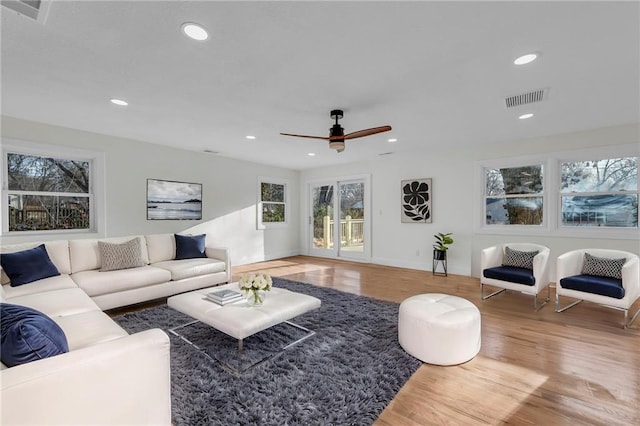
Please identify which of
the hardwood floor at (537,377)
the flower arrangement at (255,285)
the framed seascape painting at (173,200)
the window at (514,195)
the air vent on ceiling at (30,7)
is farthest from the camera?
the framed seascape painting at (173,200)

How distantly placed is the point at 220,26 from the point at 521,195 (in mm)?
5184

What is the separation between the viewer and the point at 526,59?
2.28 meters

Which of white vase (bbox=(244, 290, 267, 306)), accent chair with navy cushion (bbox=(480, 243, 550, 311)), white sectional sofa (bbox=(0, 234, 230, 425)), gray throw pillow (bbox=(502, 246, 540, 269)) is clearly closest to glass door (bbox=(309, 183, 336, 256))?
accent chair with navy cushion (bbox=(480, 243, 550, 311))

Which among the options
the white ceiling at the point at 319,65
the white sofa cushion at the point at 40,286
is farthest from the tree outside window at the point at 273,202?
the white sofa cushion at the point at 40,286

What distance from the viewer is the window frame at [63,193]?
3699 mm

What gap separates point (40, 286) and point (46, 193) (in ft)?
6.22

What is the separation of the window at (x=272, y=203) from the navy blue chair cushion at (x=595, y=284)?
221 inches

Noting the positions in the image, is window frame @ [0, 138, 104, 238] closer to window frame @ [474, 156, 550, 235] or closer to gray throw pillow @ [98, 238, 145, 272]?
gray throw pillow @ [98, 238, 145, 272]

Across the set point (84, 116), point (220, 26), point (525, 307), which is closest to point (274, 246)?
point (84, 116)

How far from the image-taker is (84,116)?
3.61 meters

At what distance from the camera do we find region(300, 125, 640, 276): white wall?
434 cm

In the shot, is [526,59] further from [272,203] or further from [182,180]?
[272,203]

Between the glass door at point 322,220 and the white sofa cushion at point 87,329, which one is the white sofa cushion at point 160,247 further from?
the glass door at point 322,220

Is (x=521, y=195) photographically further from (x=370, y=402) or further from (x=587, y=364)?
(x=370, y=402)
